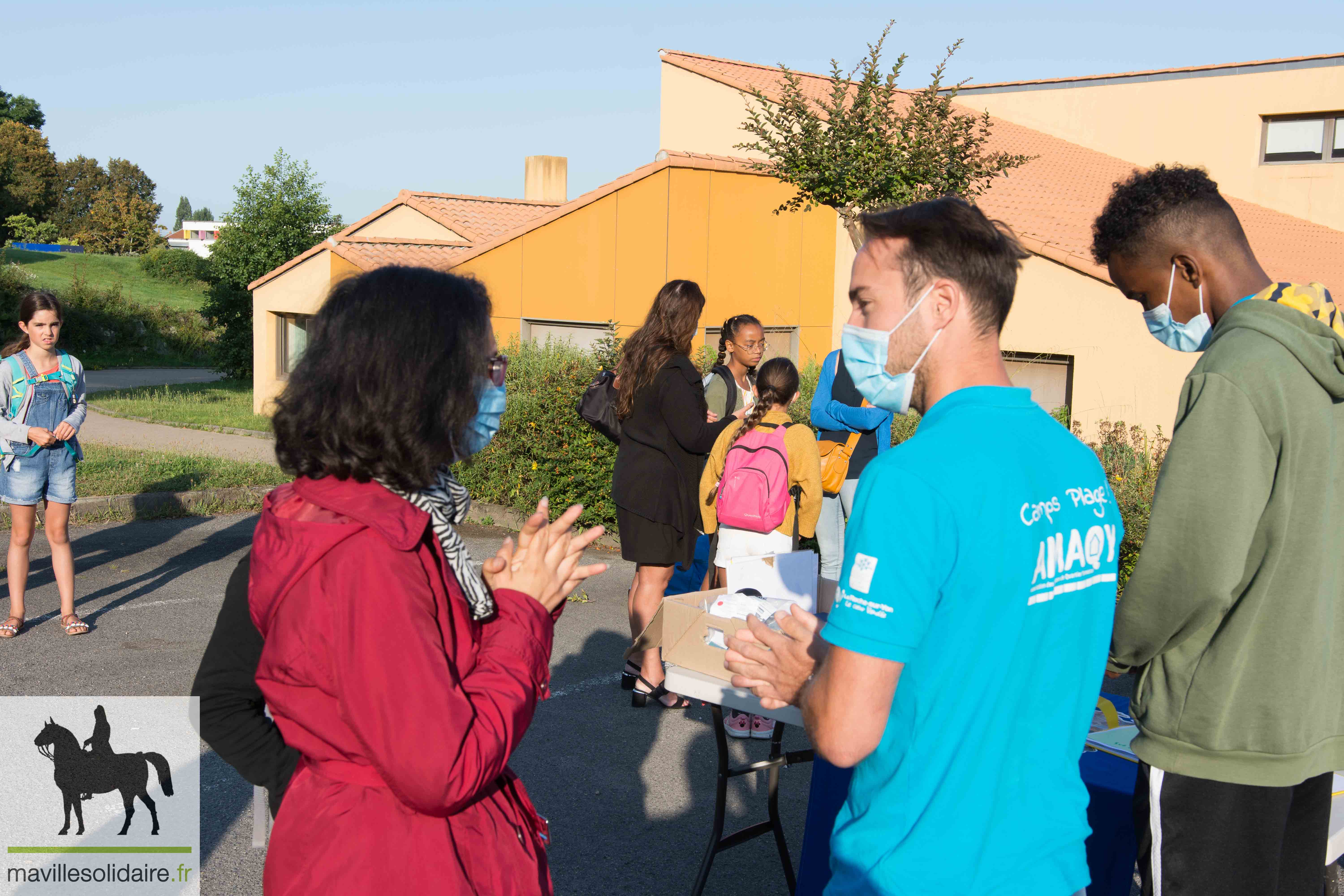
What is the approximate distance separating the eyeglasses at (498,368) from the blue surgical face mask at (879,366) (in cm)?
70

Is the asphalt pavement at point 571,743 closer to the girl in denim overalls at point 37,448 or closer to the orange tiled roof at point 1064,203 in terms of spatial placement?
the girl in denim overalls at point 37,448

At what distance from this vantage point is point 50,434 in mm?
6324

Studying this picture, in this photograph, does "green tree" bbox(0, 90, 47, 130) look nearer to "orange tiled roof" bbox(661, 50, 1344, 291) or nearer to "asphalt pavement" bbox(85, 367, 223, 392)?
"asphalt pavement" bbox(85, 367, 223, 392)

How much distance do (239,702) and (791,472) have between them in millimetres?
4009

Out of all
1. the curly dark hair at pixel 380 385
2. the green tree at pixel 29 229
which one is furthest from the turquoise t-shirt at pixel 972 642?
the green tree at pixel 29 229

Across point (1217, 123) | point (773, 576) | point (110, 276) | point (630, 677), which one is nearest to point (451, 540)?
point (773, 576)

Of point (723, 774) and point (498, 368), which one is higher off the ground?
point (498, 368)

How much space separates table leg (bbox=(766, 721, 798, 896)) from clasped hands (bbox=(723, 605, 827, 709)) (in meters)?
1.65

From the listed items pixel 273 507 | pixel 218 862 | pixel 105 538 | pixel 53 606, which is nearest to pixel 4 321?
pixel 105 538

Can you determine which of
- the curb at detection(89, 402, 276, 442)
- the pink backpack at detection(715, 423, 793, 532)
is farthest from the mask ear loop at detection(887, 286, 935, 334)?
the curb at detection(89, 402, 276, 442)

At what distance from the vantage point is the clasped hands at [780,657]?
1862mm

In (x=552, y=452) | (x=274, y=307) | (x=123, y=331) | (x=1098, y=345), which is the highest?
(x=274, y=307)

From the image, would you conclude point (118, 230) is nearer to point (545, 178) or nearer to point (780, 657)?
point (545, 178)

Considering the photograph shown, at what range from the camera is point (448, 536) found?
68.1 inches
